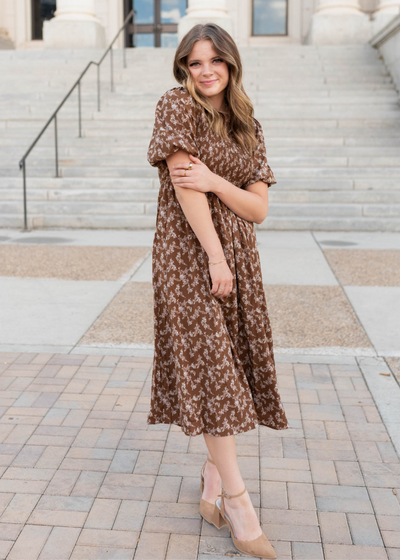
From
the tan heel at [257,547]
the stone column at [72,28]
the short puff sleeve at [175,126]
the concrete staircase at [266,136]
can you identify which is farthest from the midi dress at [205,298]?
the stone column at [72,28]

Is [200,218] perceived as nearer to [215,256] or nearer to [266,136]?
[215,256]

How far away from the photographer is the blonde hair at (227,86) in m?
2.30

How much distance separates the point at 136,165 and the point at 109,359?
25.5ft

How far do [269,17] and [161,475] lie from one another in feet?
67.7

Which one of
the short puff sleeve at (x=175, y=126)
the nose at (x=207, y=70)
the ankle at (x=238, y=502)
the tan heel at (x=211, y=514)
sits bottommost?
the tan heel at (x=211, y=514)

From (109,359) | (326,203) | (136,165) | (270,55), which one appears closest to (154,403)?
(109,359)

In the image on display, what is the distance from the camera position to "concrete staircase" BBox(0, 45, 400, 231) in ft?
33.6

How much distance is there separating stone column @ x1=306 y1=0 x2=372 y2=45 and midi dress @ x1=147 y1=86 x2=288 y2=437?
53.7ft

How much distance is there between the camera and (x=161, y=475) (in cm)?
295

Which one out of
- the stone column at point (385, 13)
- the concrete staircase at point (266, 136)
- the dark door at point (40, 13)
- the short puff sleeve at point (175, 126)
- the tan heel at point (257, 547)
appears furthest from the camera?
the dark door at point (40, 13)

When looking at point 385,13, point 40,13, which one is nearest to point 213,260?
point 385,13

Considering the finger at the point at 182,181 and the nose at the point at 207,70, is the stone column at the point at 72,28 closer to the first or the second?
the nose at the point at 207,70

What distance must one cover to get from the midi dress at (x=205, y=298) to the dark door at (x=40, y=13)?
2148 centimetres

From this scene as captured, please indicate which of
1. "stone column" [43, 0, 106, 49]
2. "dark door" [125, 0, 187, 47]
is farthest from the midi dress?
"dark door" [125, 0, 187, 47]
